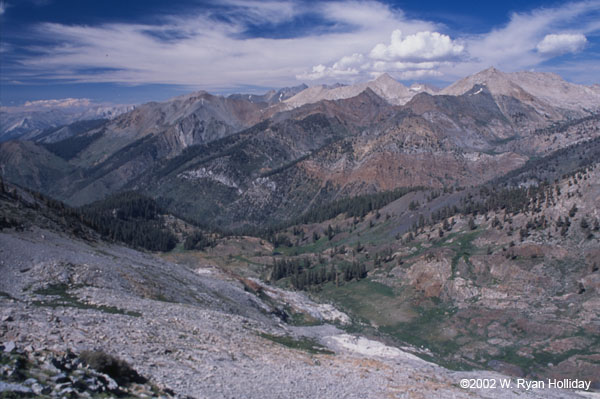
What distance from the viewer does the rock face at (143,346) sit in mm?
21234

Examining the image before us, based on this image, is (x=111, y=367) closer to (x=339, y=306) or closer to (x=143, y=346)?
(x=143, y=346)

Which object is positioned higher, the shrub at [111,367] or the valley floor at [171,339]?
the shrub at [111,367]

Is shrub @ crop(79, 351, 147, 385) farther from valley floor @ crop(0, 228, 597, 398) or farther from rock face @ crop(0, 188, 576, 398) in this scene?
valley floor @ crop(0, 228, 597, 398)

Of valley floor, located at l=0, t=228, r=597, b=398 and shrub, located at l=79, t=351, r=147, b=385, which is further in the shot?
valley floor, located at l=0, t=228, r=597, b=398

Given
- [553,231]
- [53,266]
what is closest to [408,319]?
[553,231]

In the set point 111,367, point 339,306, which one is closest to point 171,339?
point 111,367

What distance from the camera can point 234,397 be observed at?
24.6 meters

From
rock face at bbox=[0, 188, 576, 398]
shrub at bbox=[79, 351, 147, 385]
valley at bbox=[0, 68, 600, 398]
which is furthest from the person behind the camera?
valley at bbox=[0, 68, 600, 398]

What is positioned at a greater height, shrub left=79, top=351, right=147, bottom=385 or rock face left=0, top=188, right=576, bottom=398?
shrub left=79, top=351, right=147, bottom=385

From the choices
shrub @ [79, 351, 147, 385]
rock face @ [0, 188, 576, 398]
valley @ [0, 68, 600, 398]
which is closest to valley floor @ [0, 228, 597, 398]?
rock face @ [0, 188, 576, 398]

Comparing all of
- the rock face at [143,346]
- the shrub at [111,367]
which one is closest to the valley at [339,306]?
the rock face at [143,346]

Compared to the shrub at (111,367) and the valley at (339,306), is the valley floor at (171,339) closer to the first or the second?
the valley at (339,306)

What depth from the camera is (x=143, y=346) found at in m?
29.1

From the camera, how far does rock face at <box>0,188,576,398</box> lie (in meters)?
21.2
